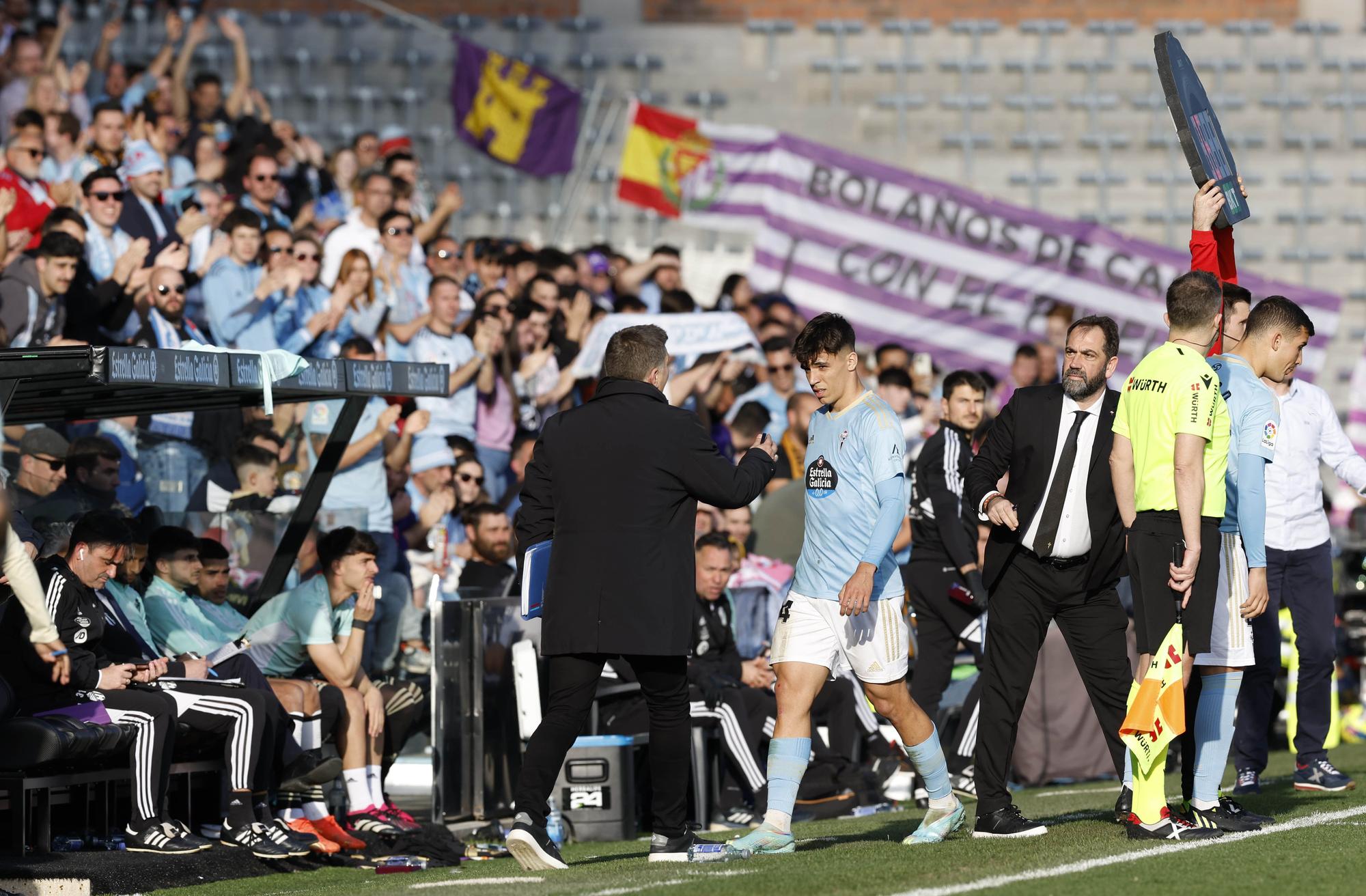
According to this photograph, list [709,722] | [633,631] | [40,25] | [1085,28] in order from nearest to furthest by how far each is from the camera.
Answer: [633,631] < [709,722] < [40,25] < [1085,28]

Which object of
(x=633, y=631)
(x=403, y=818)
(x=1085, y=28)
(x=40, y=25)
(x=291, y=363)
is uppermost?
(x=1085, y=28)

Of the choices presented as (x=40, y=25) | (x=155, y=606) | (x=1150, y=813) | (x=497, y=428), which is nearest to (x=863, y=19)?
(x=40, y=25)

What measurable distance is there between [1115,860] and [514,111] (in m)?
14.2

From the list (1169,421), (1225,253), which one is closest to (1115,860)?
(1169,421)

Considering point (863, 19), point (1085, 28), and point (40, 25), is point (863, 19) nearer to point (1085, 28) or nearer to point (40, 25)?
point (1085, 28)

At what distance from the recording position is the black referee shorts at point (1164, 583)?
24.5 feet

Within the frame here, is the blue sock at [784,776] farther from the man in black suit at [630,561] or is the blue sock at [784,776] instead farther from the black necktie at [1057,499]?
the black necktie at [1057,499]

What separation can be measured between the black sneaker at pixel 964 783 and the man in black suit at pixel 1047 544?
3.00 metres

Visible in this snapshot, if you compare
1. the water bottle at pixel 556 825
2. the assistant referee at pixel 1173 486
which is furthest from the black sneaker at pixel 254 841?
the assistant referee at pixel 1173 486

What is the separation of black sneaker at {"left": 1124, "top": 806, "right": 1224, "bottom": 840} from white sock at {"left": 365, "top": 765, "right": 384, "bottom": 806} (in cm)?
374

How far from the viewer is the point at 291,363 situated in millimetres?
8734

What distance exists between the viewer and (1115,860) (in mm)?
6973

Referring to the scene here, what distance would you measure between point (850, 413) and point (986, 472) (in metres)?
0.63

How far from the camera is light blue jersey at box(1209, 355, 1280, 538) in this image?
26.5ft
